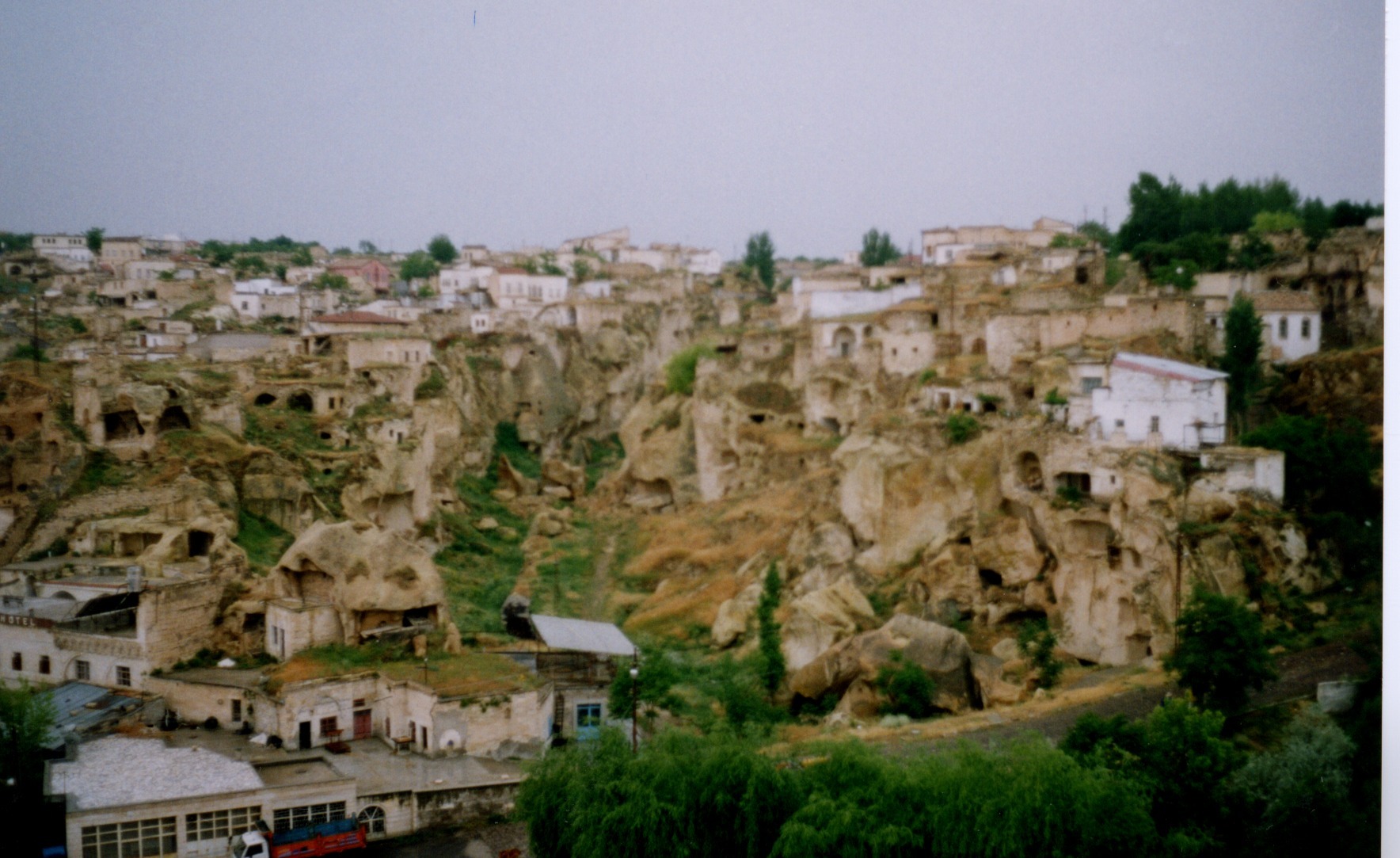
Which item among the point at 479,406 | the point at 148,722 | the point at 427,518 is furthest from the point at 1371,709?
the point at 479,406

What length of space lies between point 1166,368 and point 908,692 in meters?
4.03

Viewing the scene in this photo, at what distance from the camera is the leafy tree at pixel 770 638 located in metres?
9.83

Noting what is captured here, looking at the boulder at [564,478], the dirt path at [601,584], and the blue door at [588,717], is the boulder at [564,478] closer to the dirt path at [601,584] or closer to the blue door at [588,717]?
the dirt path at [601,584]

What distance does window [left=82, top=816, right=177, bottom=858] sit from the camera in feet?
19.0

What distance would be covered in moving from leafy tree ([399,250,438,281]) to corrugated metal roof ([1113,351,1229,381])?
1049 centimetres

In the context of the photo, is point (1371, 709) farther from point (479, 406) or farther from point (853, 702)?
point (479, 406)

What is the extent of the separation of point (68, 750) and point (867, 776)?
425 cm

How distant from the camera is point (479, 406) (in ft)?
53.3

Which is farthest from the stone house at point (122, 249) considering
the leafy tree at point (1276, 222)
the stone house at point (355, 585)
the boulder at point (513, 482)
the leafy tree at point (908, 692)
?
the leafy tree at point (1276, 222)

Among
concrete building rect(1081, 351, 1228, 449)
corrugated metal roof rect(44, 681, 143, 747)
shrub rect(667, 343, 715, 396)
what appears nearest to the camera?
corrugated metal roof rect(44, 681, 143, 747)

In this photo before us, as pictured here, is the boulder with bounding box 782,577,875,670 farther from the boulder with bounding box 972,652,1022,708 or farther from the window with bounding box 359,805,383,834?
the window with bounding box 359,805,383,834

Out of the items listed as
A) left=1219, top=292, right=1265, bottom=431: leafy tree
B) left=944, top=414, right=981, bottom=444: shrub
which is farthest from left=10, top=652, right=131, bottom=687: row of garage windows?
left=1219, top=292, right=1265, bottom=431: leafy tree

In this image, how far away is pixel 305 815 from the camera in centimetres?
636

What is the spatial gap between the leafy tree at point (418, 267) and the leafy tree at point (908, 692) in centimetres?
1084
